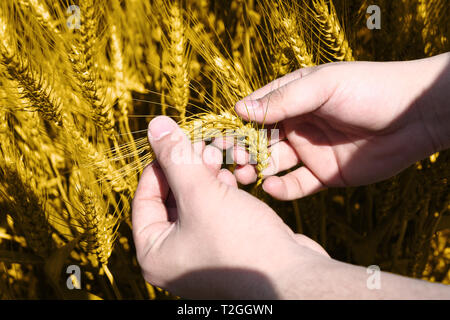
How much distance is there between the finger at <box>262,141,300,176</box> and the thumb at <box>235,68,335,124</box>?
0.16 meters

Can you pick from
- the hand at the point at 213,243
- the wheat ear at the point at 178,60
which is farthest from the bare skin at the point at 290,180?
the wheat ear at the point at 178,60

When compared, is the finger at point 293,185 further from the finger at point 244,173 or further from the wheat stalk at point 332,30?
the wheat stalk at point 332,30

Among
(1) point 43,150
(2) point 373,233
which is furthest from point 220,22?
(2) point 373,233

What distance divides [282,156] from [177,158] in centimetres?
36

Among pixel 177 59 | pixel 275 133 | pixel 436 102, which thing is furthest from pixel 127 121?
pixel 436 102

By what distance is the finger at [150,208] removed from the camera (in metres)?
0.66

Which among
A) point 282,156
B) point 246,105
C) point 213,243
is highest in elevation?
point 246,105

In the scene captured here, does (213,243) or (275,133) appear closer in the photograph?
(213,243)

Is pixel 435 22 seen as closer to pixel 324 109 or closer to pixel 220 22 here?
pixel 324 109

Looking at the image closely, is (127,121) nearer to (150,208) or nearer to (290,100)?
(150,208)

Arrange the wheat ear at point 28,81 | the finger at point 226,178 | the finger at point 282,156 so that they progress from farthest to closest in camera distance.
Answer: the finger at point 282,156
the finger at point 226,178
the wheat ear at point 28,81

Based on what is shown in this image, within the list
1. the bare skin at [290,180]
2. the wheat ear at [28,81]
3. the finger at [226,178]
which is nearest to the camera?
the bare skin at [290,180]

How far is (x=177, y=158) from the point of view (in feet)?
1.91
